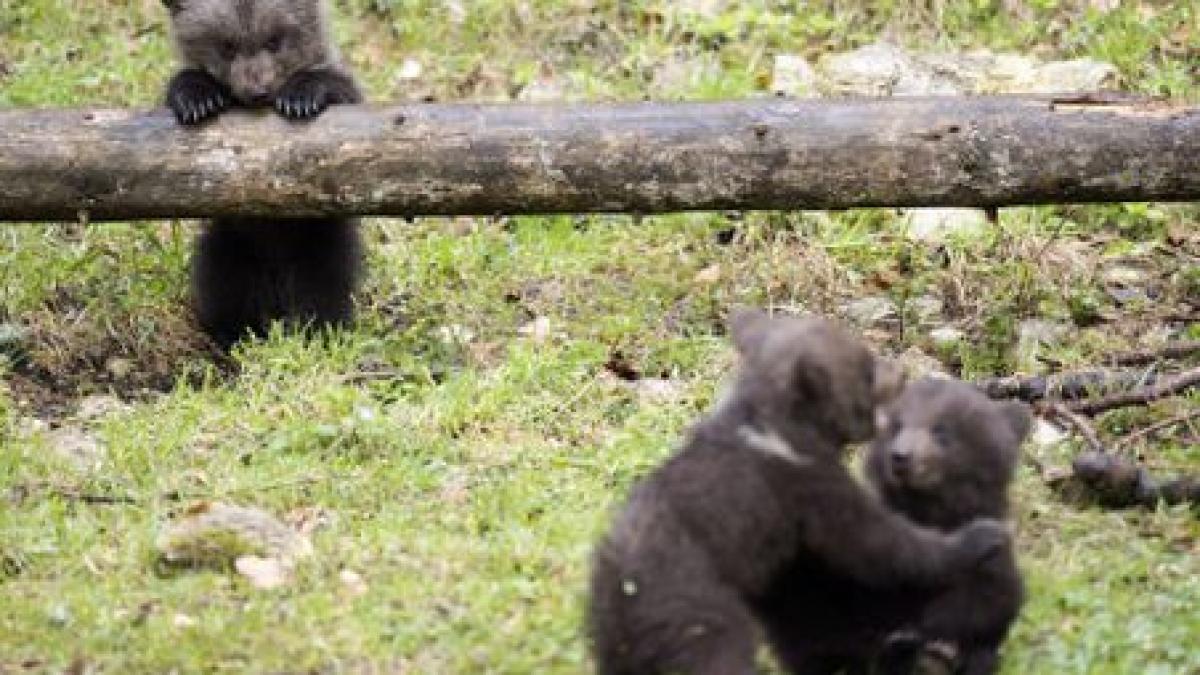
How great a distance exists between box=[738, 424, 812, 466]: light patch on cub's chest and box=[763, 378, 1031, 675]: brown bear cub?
0.29m

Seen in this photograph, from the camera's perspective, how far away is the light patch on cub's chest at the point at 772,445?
14.6ft

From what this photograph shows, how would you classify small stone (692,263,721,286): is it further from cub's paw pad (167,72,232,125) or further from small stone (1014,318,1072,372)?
cub's paw pad (167,72,232,125)

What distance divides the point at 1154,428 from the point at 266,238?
344cm

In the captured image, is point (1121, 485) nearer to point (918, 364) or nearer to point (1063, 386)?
point (1063, 386)

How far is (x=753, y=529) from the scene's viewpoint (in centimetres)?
437

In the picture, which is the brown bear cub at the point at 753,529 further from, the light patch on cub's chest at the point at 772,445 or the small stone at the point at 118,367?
the small stone at the point at 118,367

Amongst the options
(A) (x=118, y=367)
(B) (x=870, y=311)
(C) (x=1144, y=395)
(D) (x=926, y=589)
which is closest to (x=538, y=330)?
(B) (x=870, y=311)

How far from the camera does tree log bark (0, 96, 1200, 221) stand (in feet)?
22.6

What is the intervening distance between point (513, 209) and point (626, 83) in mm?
2418

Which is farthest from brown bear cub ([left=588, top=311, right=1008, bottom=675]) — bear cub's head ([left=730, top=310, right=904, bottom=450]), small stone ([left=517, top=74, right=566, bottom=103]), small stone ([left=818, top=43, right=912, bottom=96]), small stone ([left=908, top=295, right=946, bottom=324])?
small stone ([left=517, top=74, right=566, bottom=103])

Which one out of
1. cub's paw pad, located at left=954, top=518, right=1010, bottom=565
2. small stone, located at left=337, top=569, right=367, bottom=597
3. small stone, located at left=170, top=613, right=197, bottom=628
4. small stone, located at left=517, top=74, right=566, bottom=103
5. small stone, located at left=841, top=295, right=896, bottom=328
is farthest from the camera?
small stone, located at left=517, top=74, right=566, bottom=103

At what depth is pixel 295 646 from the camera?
5027 mm

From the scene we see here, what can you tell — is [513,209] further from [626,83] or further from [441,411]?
[626,83]

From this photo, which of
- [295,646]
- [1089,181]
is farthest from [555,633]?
[1089,181]
